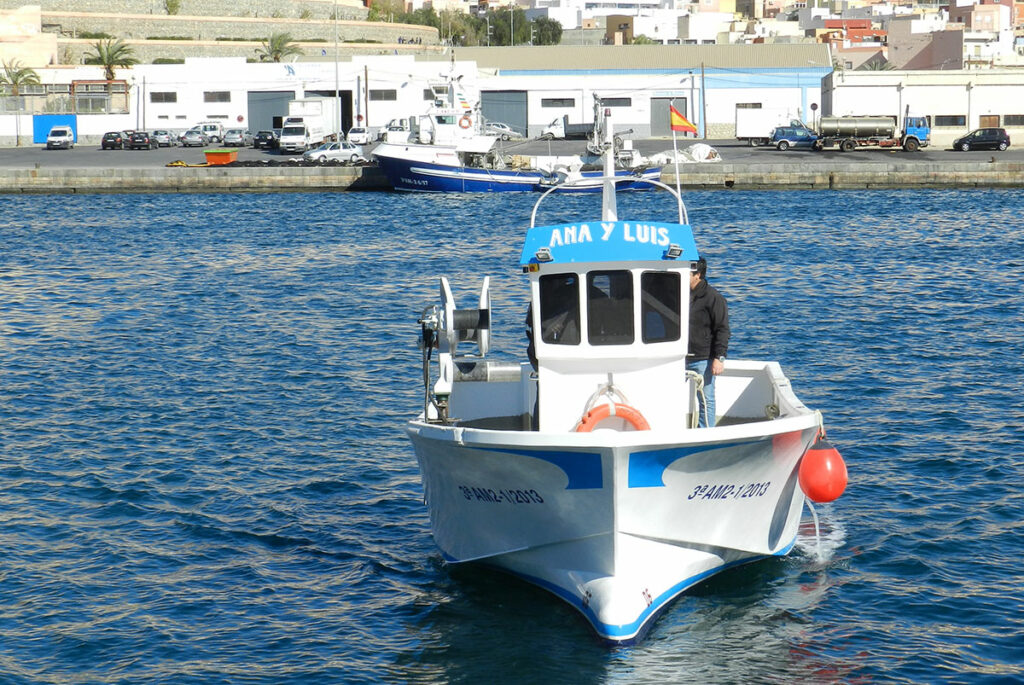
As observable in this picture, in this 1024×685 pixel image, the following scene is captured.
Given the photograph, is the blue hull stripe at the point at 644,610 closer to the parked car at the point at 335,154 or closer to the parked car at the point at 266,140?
the parked car at the point at 335,154

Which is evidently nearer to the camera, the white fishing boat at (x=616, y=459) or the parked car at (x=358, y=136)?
the white fishing boat at (x=616, y=459)

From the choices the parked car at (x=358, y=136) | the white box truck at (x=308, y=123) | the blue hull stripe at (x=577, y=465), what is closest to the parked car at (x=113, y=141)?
the white box truck at (x=308, y=123)

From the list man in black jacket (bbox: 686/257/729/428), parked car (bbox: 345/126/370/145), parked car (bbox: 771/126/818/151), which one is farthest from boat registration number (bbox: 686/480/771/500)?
parked car (bbox: 345/126/370/145)

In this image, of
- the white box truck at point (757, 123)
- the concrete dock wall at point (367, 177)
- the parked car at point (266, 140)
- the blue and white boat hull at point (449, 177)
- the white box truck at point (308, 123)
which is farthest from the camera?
the parked car at point (266, 140)

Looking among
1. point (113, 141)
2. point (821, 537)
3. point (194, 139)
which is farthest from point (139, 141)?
point (821, 537)

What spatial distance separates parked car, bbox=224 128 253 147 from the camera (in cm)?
7167

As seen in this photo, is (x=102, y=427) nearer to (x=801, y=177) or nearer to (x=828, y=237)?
(x=828, y=237)

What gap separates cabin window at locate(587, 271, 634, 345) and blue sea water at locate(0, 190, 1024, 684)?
244cm

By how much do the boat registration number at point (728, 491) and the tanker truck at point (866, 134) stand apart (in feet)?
181

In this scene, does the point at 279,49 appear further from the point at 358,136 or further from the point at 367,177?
the point at 367,177

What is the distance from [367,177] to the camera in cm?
5603

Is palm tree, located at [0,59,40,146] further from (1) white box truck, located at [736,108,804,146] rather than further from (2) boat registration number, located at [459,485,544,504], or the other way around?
(2) boat registration number, located at [459,485,544,504]

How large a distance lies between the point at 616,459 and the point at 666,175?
47739 mm

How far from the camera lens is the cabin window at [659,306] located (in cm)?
1106
